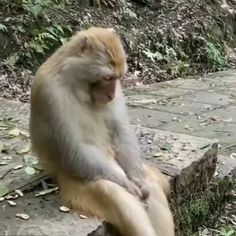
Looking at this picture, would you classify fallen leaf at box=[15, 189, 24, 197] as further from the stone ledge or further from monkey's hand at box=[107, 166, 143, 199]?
the stone ledge

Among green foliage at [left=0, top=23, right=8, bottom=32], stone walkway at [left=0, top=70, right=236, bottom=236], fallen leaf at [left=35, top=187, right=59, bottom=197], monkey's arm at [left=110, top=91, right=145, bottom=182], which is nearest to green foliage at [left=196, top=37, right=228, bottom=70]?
stone walkway at [left=0, top=70, right=236, bottom=236]

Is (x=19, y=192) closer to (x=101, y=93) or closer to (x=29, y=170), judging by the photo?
(x=29, y=170)

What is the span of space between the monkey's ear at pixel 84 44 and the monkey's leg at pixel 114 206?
62 cm

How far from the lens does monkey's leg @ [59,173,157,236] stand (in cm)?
292

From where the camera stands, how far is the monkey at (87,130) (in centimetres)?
293

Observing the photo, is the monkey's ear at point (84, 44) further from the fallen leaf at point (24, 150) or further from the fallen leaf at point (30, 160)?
the fallen leaf at point (24, 150)

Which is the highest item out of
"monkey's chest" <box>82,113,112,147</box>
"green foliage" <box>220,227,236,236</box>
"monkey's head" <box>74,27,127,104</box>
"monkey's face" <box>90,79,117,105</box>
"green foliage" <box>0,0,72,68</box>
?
"monkey's head" <box>74,27,127,104</box>

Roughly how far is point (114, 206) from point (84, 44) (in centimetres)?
76

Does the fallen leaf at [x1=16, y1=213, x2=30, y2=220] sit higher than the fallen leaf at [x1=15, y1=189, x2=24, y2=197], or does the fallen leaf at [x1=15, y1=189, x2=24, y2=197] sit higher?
the fallen leaf at [x1=16, y1=213, x2=30, y2=220]

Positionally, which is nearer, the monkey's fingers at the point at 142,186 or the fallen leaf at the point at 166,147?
the monkey's fingers at the point at 142,186

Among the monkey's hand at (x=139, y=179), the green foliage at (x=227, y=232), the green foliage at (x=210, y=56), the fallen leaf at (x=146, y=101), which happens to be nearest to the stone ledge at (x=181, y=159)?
the green foliage at (x=227, y=232)

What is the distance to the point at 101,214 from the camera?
2.96m

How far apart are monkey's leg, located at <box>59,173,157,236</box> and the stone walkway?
8 centimetres

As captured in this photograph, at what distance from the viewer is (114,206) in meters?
2.91
